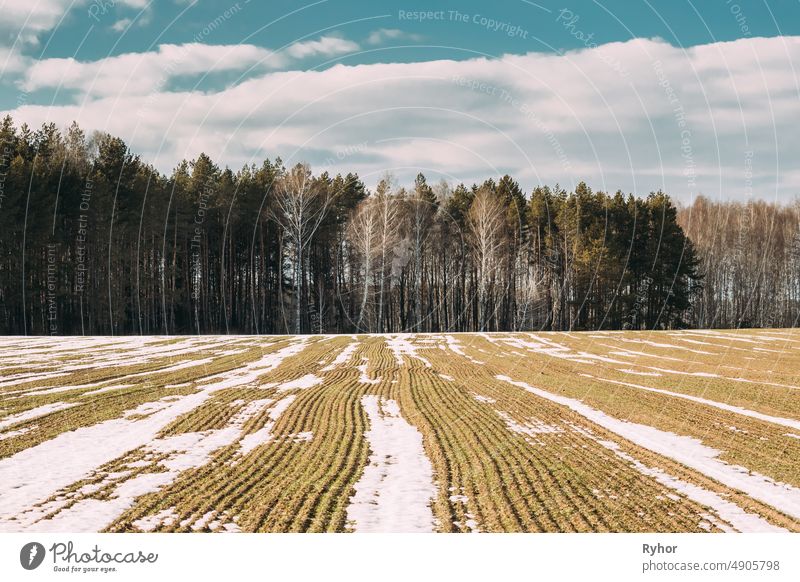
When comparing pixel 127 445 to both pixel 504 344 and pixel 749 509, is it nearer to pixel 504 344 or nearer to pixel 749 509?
pixel 749 509

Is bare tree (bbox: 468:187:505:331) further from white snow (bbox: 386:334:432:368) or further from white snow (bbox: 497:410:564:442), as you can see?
white snow (bbox: 497:410:564:442)

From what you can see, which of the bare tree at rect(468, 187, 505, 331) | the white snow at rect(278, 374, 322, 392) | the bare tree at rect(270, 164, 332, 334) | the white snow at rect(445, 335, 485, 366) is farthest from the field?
the bare tree at rect(468, 187, 505, 331)

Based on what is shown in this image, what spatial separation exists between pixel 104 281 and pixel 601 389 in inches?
2067

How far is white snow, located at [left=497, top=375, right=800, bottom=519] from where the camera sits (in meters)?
11.8

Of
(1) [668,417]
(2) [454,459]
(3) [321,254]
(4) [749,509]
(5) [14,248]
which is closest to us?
(4) [749,509]

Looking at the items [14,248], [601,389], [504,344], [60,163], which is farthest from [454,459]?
[60,163]

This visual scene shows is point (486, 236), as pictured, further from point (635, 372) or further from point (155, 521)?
point (155, 521)

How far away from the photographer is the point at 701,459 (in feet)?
48.2
